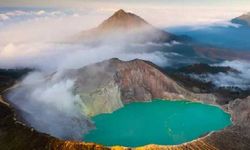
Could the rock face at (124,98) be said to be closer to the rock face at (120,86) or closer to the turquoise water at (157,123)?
the rock face at (120,86)

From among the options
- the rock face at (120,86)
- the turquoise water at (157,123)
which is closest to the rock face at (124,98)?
the rock face at (120,86)

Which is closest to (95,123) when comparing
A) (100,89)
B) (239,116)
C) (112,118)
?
(112,118)

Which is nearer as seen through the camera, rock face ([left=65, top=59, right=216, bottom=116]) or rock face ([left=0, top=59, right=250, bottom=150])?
rock face ([left=0, top=59, right=250, bottom=150])

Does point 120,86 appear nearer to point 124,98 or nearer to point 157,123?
point 124,98

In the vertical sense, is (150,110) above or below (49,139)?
below

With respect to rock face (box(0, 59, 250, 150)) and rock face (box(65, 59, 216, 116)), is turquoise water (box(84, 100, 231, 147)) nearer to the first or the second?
rock face (box(65, 59, 216, 116))

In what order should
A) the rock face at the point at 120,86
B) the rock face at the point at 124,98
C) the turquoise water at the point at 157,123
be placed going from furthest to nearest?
the rock face at the point at 120,86, the turquoise water at the point at 157,123, the rock face at the point at 124,98

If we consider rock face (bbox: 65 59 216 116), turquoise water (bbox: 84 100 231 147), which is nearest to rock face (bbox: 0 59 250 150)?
rock face (bbox: 65 59 216 116)

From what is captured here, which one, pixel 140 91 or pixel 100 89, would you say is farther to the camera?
pixel 140 91

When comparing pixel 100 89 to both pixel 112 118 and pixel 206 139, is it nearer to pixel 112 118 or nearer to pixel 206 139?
pixel 112 118
